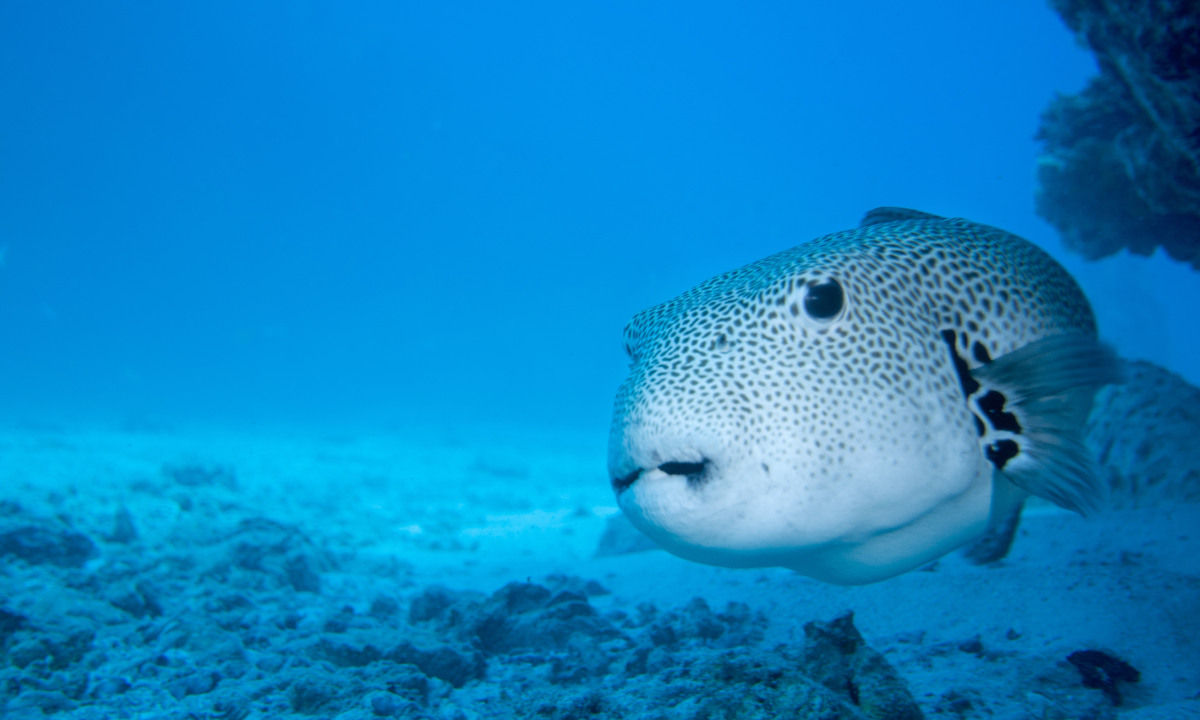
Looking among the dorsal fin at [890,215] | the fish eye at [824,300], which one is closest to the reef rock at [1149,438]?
the dorsal fin at [890,215]

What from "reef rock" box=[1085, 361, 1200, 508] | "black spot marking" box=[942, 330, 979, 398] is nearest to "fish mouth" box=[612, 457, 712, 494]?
"black spot marking" box=[942, 330, 979, 398]

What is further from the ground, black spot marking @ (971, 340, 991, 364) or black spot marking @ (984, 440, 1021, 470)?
black spot marking @ (971, 340, 991, 364)

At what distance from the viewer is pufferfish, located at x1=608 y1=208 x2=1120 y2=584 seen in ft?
6.22

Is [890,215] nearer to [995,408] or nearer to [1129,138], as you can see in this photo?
[995,408]

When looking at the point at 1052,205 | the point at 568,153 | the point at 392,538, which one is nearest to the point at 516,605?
the point at 392,538

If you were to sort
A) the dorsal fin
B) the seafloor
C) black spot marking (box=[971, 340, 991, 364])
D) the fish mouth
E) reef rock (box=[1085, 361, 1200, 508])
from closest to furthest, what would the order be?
the fish mouth → black spot marking (box=[971, 340, 991, 364]) → the seafloor → the dorsal fin → reef rock (box=[1085, 361, 1200, 508])

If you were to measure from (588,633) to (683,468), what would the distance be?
2.71 m

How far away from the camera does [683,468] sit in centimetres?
194

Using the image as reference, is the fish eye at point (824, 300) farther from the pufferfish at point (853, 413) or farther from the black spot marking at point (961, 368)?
the black spot marking at point (961, 368)

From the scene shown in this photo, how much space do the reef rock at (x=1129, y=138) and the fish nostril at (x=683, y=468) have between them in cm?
507

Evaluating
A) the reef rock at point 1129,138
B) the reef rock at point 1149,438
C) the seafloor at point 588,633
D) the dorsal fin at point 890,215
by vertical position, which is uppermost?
the reef rock at point 1129,138

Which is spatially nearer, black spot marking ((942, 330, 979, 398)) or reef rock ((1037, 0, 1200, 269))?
black spot marking ((942, 330, 979, 398))

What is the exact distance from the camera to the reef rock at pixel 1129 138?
4555 mm

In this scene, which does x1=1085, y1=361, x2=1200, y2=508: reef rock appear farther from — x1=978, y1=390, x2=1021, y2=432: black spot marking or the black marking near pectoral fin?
x1=978, y1=390, x2=1021, y2=432: black spot marking
